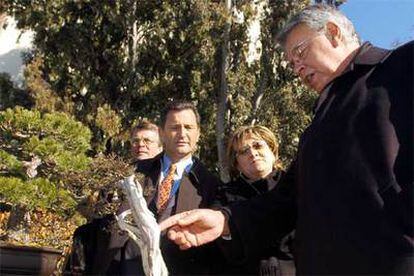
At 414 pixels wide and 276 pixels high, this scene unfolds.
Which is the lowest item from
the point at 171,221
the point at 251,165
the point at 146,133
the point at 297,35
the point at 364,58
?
the point at 171,221

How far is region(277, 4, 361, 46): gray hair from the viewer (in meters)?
1.63

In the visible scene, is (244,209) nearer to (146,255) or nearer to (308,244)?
(308,244)

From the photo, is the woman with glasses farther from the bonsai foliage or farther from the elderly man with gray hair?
the bonsai foliage

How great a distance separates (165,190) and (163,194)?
0.9 inches

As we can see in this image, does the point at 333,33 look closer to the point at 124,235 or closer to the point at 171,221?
the point at 171,221

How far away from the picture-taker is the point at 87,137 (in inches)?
144

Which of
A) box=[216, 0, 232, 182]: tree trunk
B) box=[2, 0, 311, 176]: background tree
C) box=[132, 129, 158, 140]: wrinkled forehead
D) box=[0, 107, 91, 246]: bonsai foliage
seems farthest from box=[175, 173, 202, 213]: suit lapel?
box=[216, 0, 232, 182]: tree trunk

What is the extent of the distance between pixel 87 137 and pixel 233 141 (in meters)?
1.14

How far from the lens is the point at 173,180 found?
277 cm

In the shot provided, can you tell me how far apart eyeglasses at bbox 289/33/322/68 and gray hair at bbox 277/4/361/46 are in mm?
34

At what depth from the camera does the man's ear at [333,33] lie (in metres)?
1.61

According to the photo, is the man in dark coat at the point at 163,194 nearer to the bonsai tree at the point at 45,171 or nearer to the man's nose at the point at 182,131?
the man's nose at the point at 182,131

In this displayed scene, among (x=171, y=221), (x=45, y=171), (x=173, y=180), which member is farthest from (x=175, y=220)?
(x=45, y=171)

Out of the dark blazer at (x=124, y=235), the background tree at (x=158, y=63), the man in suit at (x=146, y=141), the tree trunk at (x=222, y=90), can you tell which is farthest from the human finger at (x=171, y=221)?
the tree trunk at (x=222, y=90)
